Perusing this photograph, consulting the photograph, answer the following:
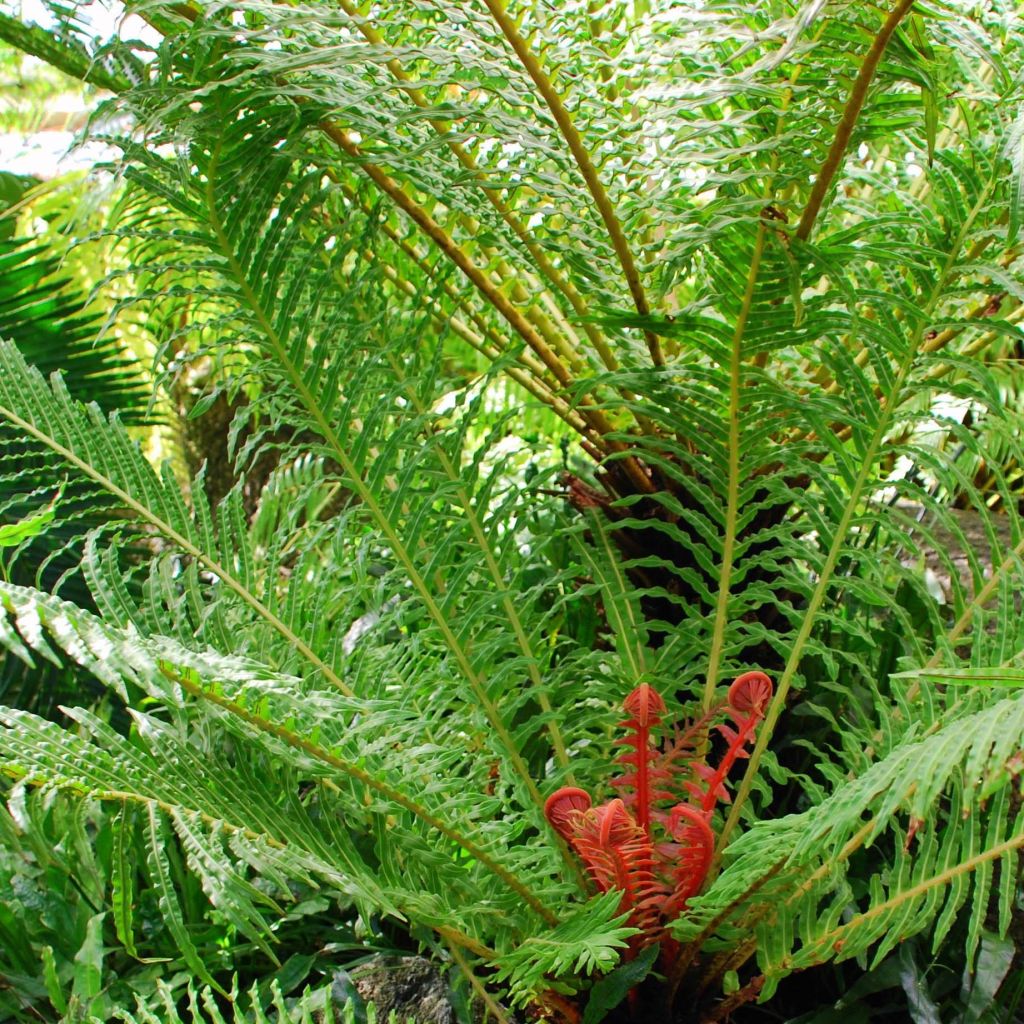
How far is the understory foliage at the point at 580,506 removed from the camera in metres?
0.83

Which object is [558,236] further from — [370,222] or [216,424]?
[216,424]

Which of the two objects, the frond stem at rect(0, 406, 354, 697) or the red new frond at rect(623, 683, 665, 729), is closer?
the red new frond at rect(623, 683, 665, 729)

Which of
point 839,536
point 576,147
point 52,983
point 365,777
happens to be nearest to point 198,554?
point 365,777

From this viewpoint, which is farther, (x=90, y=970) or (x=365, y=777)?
(x=90, y=970)

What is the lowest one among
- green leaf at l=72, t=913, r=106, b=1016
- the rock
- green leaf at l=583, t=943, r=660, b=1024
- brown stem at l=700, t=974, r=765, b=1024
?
the rock

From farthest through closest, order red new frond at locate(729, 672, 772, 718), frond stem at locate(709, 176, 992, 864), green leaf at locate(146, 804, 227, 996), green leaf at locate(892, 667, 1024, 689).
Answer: frond stem at locate(709, 176, 992, 864) → red new frond at locate(729, 672, 772, 718) → green leaf at locate(146, 804, 227, 996) → green leaf at locate(892, 667, 1024, 689)

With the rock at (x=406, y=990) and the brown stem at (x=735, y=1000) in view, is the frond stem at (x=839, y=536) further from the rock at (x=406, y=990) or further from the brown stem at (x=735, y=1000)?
the rock at (x=406, y=990)

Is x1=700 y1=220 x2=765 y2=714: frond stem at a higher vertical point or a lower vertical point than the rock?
higher

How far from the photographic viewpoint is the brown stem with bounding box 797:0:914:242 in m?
0.78

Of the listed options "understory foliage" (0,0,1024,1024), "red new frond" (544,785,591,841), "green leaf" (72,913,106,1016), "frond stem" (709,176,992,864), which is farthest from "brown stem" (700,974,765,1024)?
"green leaf" (72,913,106,1016)

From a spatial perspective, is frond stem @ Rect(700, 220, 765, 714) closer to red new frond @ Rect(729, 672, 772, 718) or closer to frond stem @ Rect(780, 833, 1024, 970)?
red new frond @ Rect(729, 672, 772, 718)

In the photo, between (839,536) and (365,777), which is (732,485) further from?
(365,777)

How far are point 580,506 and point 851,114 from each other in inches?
24.7

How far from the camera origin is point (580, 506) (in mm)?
1354
